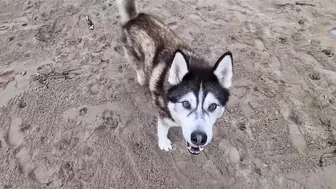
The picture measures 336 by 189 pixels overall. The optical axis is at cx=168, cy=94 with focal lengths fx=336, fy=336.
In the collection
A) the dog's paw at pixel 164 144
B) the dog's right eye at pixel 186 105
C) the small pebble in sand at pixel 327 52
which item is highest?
the dog's right eye at pixel 186 105

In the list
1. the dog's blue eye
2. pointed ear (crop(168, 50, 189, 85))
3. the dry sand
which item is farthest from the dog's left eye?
the dry sand

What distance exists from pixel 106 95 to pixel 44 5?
2528 millimetres

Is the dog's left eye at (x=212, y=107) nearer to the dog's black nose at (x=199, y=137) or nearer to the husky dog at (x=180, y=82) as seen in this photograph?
the husky dog at (x=180, y=82)

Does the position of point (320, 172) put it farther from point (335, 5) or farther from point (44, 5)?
point (44, 5)

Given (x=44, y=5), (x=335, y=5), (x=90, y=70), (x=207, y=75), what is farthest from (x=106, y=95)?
(x=335, y=5)

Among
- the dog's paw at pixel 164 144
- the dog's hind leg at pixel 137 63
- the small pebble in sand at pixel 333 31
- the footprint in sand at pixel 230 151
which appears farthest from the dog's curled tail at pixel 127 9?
the small pebble in sand at pixel 333 31

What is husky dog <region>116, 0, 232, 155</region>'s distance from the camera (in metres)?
3.22

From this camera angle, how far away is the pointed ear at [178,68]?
10.4 ft

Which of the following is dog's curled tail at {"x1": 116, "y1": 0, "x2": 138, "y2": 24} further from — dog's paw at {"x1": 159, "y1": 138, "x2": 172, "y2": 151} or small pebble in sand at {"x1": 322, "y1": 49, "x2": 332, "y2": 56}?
small pebble in sand at {"x1": 322, "y1": 49, "x2": 332, "y2": 56}

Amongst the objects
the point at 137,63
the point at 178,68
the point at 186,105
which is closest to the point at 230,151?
the point at 186,105

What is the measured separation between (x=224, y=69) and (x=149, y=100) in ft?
5.33

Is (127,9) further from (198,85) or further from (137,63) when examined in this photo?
(198,85)

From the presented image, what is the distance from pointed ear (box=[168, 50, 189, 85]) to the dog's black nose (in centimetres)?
56

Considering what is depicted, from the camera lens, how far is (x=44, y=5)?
605cm
